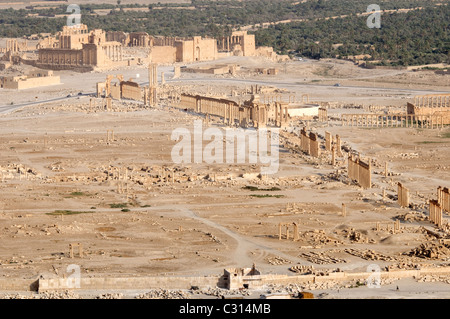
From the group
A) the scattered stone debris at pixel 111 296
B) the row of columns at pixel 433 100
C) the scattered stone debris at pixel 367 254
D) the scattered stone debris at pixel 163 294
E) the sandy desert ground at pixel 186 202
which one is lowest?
the sandy desert ground at pixel 186 202

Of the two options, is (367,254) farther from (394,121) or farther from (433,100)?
(433,100)

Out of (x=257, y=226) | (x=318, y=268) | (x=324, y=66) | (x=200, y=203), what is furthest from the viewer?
(x=324, y=66)

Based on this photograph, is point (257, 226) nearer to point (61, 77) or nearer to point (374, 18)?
point (61, 77)

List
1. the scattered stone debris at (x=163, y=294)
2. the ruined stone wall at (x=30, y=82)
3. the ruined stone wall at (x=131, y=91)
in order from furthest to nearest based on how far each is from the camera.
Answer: the ruined stone wall at (x=30, y=82), the ruined stone wall at (x=131, y=91), the scattered stone debris at (x=163, y=294)

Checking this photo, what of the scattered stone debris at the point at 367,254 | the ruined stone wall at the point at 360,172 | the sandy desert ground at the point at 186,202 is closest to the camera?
the sandy desert ground at the point at 186,202

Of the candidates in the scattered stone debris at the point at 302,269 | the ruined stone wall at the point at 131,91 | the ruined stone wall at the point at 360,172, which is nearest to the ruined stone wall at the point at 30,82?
the ruined stone wall at the point at 131,91

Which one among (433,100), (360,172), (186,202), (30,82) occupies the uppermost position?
(30,82)

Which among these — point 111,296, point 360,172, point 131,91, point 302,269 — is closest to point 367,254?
point 302,269

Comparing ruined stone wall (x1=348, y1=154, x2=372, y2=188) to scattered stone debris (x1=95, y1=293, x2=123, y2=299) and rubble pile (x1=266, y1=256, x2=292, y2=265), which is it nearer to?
rubble pile (x1=266, y1=256, x2=292, y2=265)

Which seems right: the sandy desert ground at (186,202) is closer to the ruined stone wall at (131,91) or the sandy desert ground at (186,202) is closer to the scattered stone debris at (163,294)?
the scattered stone debris at (163,294)

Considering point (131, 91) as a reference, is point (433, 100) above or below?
below
